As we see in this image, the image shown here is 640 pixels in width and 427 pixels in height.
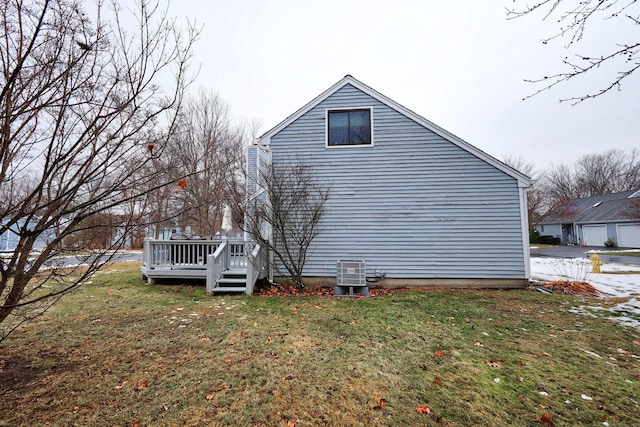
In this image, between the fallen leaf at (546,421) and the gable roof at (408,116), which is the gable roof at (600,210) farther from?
the fallen leaf at (546,421)

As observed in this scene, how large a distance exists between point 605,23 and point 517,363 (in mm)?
4598

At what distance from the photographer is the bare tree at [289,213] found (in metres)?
7.82

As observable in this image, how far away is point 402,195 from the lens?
26.9 feet

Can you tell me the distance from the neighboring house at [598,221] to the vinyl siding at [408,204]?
25.4 m

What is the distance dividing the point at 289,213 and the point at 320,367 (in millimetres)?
5185

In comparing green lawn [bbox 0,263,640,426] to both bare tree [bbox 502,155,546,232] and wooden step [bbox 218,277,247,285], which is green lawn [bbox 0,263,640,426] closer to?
wooden step [bbox 218,277,247,285]

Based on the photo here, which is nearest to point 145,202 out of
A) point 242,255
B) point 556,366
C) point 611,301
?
point 556,366

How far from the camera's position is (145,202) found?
232 cm

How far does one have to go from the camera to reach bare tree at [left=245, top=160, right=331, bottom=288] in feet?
25.7

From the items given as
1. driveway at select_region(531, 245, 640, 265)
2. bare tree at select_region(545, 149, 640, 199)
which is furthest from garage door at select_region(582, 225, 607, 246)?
driveway at select_region(531, 245, 640, 265)

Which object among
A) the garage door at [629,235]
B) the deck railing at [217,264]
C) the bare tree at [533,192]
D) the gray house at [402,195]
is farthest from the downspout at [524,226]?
the bare tree at [533,192]

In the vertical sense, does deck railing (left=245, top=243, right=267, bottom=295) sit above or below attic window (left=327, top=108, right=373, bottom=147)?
below

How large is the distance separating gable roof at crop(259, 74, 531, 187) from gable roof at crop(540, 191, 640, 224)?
984 inches

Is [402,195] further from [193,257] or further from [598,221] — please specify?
[598,221]
